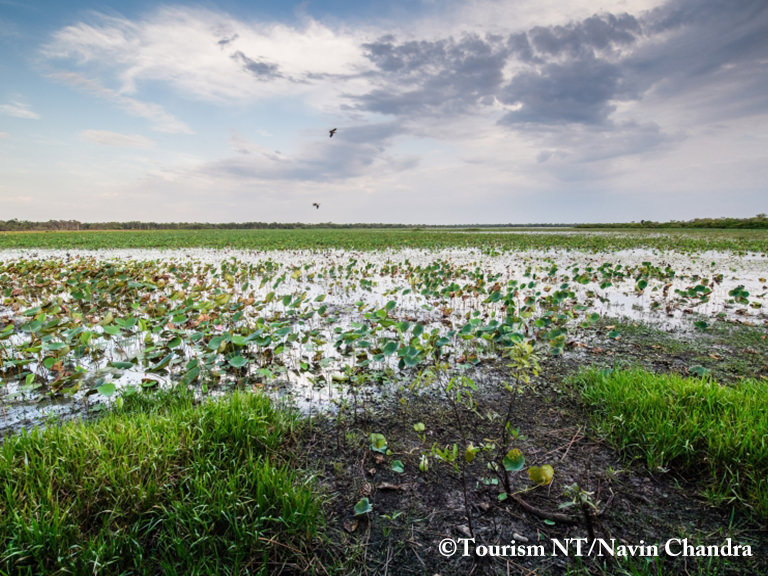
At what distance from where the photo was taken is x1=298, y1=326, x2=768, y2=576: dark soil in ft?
5.73

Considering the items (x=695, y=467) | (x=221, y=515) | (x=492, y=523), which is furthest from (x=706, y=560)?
(x=221, y=515)

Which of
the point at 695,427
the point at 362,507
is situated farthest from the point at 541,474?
the point at 695,427

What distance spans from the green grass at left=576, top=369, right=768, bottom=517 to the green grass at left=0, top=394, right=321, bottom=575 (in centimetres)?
226

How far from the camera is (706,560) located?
1737 mm

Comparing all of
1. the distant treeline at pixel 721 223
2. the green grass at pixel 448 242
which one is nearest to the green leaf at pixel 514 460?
the green grass at pixel 448 242

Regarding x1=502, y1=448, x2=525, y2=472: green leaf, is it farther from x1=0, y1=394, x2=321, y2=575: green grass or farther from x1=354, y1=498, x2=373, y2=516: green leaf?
x1=0, y1=394, x2=321, y2=575: green grass

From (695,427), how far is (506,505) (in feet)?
4.79

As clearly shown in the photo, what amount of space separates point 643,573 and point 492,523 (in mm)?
664

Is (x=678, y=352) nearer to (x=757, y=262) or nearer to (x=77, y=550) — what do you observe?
(x=77, y=550)

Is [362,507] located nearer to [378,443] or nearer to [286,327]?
[378,443]

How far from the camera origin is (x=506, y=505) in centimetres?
209

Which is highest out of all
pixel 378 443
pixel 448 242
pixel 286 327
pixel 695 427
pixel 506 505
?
pixel 448 242

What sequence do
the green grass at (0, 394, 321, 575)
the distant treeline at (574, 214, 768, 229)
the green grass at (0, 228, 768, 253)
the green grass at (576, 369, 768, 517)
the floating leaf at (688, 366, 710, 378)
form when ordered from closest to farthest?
the green grass at (0, 394, 321, 575) → the green grass at (576, 369, 768, 517) → the floating leaf at (688, 366, 710, 378) → the green grass at (0, 228, 768, 253) → the distant treeline at (574, 214, 768, 229)

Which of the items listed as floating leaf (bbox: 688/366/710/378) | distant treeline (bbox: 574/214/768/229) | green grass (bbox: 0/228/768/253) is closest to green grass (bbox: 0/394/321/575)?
floating leaf (bbox: 688/366/710/378)
